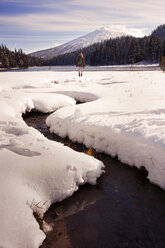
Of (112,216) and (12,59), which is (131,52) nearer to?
(12,59)

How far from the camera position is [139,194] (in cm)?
400

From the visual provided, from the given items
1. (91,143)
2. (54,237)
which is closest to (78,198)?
(54,237)

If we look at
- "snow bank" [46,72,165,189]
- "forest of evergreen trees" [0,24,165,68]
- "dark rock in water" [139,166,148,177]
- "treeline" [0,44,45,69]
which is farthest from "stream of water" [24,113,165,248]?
"treeline" [0,44,45,69]

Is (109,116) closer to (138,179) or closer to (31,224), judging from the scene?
(138,179)

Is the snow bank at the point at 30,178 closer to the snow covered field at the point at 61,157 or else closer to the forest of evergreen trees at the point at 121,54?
the snow covered field at the point at 61,157

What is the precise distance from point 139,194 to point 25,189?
2301 millimetres

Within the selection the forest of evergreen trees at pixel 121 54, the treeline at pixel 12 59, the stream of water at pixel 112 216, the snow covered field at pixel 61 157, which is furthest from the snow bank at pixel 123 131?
the treeline at pixel 12 59

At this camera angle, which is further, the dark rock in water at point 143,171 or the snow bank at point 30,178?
the dark rock in water at point 143,171

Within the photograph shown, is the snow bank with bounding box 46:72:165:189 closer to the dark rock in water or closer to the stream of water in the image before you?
the dark rock in water

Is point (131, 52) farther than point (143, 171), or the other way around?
point (131, 52)

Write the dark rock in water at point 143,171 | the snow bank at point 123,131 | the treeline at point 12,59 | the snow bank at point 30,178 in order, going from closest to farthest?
the snow bank at point 30,178 < the snow bank at point 123,131 < the dark rock in water at point 143,171 < the treeline at point 12,59

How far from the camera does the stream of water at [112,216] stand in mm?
2965

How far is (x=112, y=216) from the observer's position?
3.44 meters

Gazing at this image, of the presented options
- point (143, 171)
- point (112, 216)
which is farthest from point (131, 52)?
point (112, 216)
